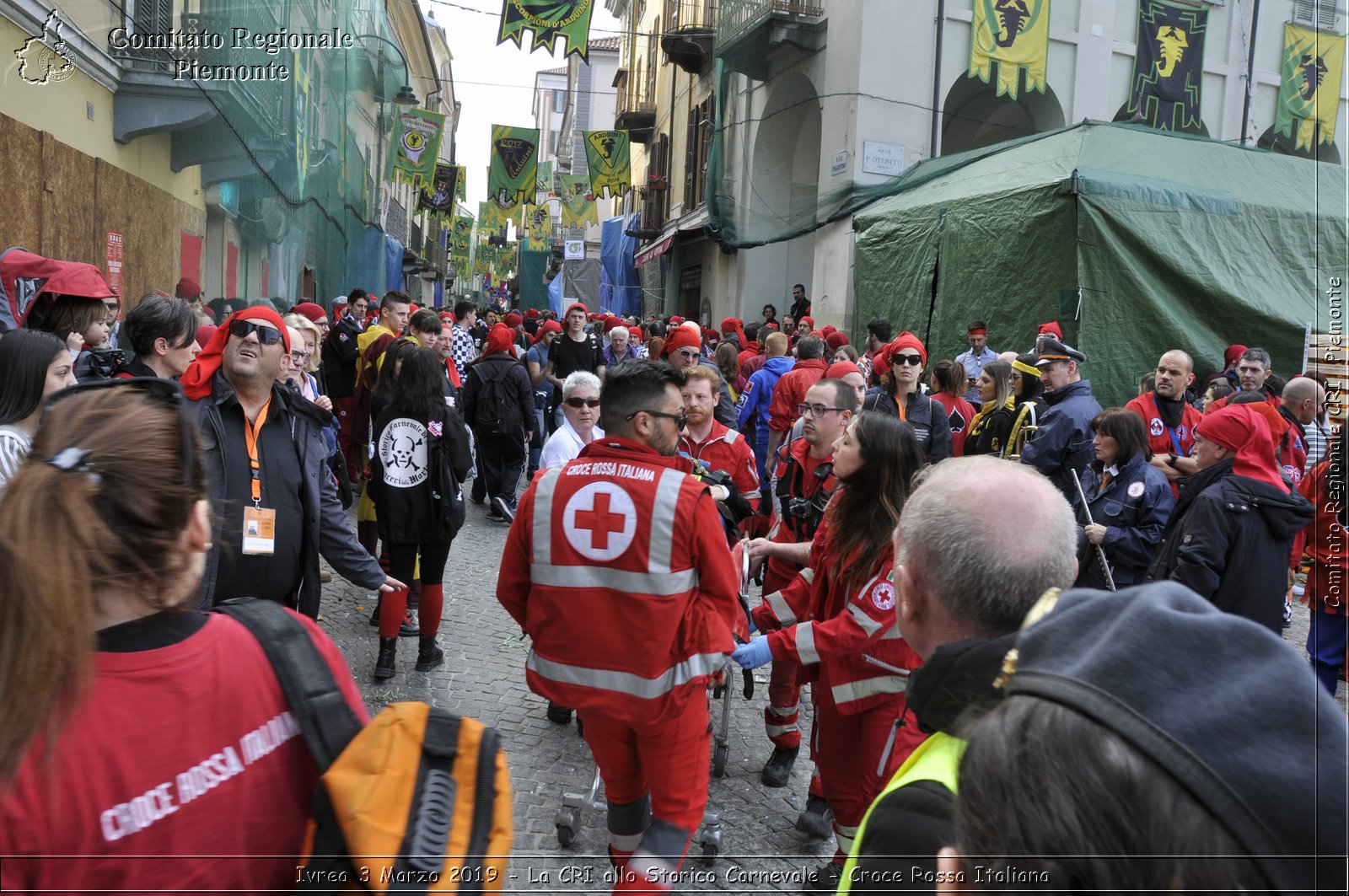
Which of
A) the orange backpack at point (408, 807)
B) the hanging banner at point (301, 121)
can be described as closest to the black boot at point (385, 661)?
the orange backpack at point (408, 807)

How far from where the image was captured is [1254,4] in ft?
59.1

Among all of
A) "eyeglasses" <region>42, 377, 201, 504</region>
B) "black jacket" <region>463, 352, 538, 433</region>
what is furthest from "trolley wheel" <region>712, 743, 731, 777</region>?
"black jacket" <region>463, 352, 538, 433</region>

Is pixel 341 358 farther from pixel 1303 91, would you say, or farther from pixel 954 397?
pixel 1303 91

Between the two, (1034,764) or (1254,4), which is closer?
(1034,764)

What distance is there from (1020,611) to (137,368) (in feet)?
13.7

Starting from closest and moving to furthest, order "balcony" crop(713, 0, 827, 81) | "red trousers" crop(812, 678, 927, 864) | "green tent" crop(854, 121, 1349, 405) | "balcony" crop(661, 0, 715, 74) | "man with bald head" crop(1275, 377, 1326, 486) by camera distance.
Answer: "red trousers" crop(812, 678, 927, 864)
"man with bald head" crop(1275, 377, 1326, 486)
"green tent" crop(854, 121, 1349, 405)
"balcony" crop(713, 0, 827, 81)
"balcony" crop(661, 0, 715, 74)

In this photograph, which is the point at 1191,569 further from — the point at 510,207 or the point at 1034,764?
the point at 510,207

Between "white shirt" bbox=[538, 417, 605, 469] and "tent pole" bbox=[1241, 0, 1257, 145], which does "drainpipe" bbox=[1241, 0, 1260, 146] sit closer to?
"tent pole" bbox=[1241, 0, 1257, 145]

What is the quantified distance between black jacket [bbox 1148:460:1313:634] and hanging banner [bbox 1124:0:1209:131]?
15.0 meters

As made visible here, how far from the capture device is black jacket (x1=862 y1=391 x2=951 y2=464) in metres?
7.09

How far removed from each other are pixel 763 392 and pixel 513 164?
21687mm

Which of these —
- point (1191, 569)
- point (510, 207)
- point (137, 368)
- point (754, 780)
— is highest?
point (510, 207)

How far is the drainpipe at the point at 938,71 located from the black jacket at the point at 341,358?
11.8 meters

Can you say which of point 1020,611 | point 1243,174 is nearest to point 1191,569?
point 1020,611
